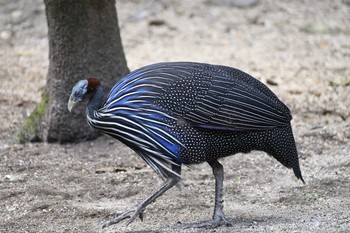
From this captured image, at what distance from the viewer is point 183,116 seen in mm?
4531

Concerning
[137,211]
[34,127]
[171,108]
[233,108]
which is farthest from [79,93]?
[34,127]

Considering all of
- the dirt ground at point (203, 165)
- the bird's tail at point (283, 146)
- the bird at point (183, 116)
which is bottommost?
the dirt ground at point (203, 165)

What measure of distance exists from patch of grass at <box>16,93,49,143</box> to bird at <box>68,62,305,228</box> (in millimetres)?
1985

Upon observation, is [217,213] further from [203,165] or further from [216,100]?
[203,165]

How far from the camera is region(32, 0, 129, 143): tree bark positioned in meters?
6.36

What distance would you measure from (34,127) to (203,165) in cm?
161

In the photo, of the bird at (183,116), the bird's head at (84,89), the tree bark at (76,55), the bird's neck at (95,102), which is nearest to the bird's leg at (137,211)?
the bird at (183,116)

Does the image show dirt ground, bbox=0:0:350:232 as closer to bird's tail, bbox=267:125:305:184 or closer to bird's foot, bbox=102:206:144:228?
bird's foot, bbox=102:206:144:228

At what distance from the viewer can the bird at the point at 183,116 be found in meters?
4.52

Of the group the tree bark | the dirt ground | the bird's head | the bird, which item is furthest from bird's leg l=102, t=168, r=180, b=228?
the tree bark

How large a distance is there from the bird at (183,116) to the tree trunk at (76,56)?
1734 mm

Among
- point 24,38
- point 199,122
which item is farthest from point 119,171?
point 24,38

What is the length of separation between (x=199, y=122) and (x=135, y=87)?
45 centimetres

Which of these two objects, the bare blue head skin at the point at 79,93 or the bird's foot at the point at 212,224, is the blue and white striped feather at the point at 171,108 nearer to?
the bare blue head skin at the point at 79,93
